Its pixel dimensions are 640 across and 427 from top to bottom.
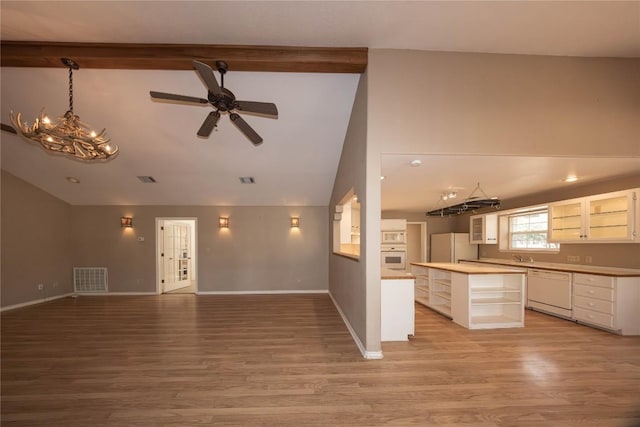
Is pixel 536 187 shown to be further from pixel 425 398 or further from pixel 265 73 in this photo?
pixel 265 73

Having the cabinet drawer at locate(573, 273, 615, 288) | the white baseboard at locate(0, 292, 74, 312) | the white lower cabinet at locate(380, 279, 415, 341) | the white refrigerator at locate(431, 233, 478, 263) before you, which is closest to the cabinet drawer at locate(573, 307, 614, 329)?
the cabinet drawer at locate(573, 273, 615, 288)

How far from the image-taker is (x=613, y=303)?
3736 mm

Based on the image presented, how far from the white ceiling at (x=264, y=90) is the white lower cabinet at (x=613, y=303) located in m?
1.60

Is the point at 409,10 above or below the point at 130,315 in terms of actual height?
above

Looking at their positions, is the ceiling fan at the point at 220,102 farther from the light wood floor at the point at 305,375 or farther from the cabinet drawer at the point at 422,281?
the cabinet drawer at the point at 422,281

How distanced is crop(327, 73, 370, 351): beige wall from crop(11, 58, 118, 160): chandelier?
2.97 metres

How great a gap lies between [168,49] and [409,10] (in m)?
2.59

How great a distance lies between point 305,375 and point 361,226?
170cm

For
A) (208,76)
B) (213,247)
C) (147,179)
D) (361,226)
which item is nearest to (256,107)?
(208,76)

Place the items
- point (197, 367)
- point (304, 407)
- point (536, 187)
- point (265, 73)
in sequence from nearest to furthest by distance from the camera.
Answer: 1. point (304, 407)
2. point (197, 367)
3. point (265, 73)
4. point (536, 187)

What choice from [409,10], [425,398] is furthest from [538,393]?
[409,10]

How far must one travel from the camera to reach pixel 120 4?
7.89 ft

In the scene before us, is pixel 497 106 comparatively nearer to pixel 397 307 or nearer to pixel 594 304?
pixel 397 307

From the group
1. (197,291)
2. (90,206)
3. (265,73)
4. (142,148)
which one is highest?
(265,73)
